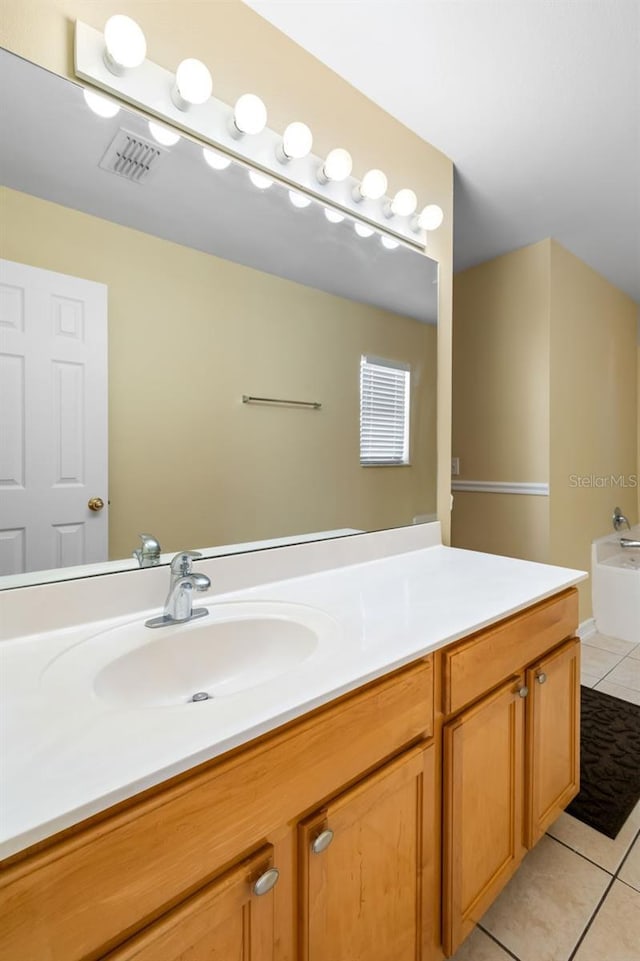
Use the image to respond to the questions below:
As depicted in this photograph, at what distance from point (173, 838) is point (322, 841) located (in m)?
0.26

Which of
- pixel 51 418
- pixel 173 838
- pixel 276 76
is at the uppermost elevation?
pixel 276 76

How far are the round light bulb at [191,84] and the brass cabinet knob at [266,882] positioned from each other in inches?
61.0

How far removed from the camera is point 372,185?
147 centimetres

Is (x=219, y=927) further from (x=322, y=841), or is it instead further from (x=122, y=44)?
(x=122, y=44)

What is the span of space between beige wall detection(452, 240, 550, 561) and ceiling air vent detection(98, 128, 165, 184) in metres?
2.17

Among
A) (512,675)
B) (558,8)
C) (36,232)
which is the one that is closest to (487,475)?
(512,675)

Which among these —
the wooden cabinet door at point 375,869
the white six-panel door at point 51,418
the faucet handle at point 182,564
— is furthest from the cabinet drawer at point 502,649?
the white six-panel door at point 51,418

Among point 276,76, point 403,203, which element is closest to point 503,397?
point 403,203

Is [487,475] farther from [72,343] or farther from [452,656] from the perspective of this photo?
[72,343]

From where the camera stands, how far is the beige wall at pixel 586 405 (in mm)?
2555

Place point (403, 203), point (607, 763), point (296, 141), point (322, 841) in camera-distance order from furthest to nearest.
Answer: point (607, 763), point (403, 203), point (296, 141), point (322, 841)

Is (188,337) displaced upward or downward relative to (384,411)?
upward

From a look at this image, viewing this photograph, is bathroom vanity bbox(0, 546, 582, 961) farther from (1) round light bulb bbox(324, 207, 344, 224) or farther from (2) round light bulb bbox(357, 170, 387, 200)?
(2) round light bulb bbox(357, 170, 387, 200)

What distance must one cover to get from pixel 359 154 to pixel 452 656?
161 centimetres
